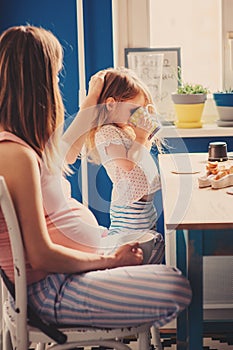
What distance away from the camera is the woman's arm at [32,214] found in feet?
5.47

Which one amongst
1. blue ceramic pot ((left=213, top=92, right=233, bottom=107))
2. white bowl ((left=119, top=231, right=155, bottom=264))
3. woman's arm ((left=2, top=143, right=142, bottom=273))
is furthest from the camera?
blue ceramic pot ((left=213, top=92, right=233, bottom=107))

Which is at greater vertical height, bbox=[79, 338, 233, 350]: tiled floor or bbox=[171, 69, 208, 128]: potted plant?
bbox=[171, 69, 208, 128]: potted plant

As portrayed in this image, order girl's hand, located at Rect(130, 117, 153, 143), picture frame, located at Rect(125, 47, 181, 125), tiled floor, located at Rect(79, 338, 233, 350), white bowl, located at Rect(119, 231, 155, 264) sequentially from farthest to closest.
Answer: picture frame, located at Rect(125, 47, 181, 125)
tiled floor, located at Rect(79, 338, 233, 350)
girl's hand, located at Rect(130, 117, 153, 143)
white bowl, located at Rect(119, 231, 155, 264)

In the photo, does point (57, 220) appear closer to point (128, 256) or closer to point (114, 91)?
point (128, 256)

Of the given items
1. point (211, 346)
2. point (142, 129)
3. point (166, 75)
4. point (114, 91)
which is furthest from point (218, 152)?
point (166, 75)

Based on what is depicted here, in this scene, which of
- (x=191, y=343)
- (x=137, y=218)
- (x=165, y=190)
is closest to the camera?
(x=191, y=343)

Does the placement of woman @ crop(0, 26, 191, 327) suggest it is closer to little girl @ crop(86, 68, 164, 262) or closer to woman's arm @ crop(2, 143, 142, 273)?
woman's arm @ crop(2, 143, 142, 273)

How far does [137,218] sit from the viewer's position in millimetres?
2434

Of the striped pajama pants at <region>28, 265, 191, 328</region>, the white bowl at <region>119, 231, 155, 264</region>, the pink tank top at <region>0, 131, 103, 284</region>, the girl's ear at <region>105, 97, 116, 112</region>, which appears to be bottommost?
the striped pajama pants at <region>28, 265, 191, 328</region>

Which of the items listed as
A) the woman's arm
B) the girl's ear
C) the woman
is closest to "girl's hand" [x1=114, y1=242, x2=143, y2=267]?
the woman

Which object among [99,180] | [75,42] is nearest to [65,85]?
[75,42]

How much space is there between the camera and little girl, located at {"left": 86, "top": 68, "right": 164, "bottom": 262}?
2.43 meters

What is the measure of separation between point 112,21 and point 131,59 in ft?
0.80

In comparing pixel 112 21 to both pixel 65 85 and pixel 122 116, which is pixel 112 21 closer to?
pixel 65 85
